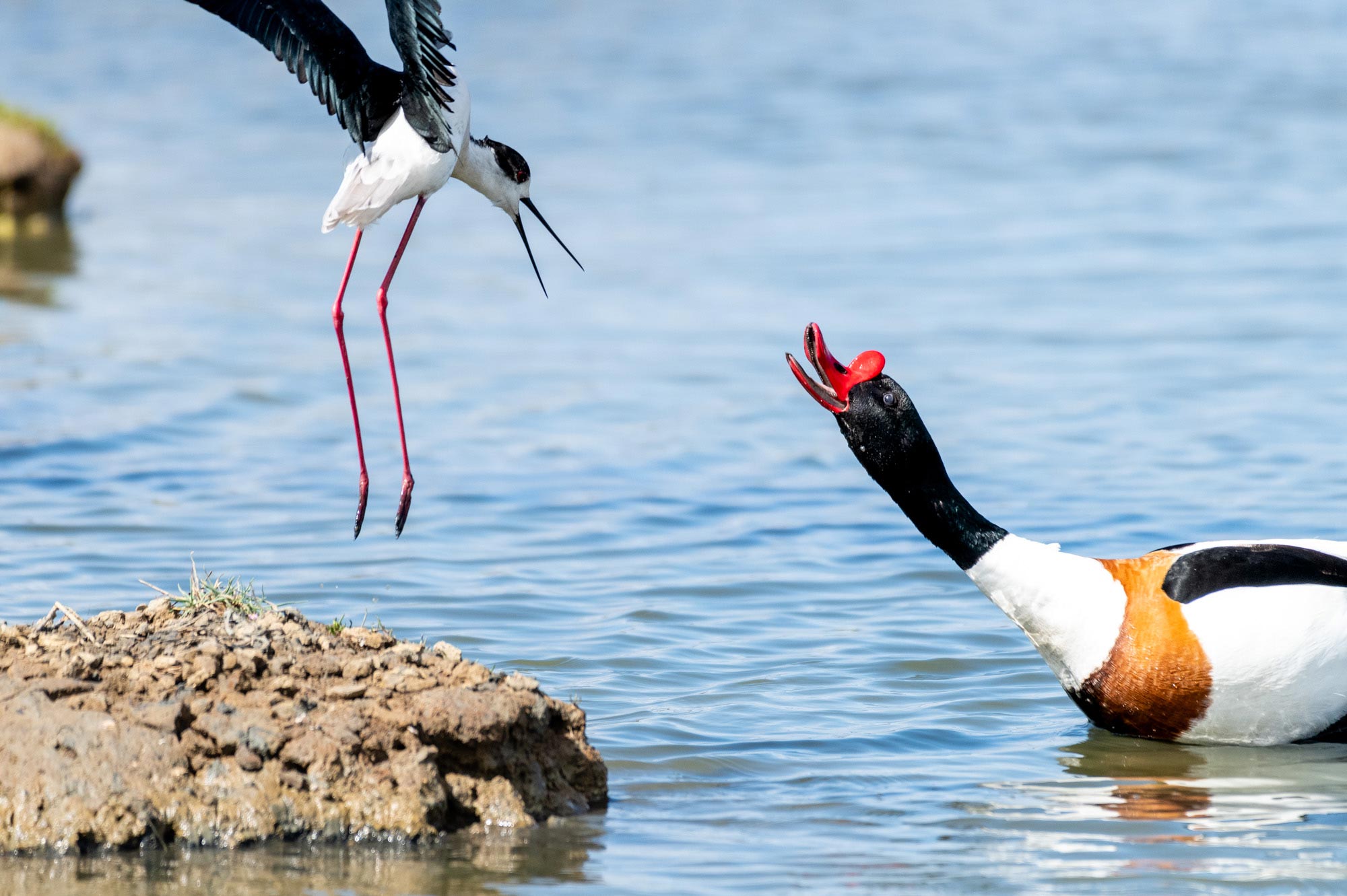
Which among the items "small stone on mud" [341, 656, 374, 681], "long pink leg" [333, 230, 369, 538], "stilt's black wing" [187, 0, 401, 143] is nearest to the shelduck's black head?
"long pink leg" [333, 230, 369, 538]

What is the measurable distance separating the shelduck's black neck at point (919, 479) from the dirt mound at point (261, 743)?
5.09 ft

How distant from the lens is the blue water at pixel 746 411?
5793mm

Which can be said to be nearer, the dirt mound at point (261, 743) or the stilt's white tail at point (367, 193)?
the dirt mound at point (261, 743)

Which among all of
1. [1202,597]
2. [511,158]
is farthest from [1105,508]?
[511,158]

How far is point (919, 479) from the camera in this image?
6.66 metres

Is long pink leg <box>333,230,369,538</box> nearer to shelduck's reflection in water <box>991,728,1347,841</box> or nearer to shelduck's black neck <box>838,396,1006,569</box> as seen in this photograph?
shelduck's black neck <box>838,396,1006,569</box>

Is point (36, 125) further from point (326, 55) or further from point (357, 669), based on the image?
point (357, 669)

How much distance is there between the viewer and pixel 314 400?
503 inches

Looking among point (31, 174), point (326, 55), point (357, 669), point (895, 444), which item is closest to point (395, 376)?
point (326, 55)

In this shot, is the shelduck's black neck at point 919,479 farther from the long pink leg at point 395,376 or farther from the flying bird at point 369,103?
the long pink leg at point 395,376

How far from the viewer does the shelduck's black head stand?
21.4 feet

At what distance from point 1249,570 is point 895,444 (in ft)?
4.15

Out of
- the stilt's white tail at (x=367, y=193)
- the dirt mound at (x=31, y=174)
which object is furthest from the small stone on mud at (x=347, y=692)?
the dirt mound at (x=31, y=174)

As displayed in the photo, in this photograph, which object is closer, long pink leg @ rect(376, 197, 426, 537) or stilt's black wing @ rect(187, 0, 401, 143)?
stilt's black wing @ rect(187, 0, 401, 143)
